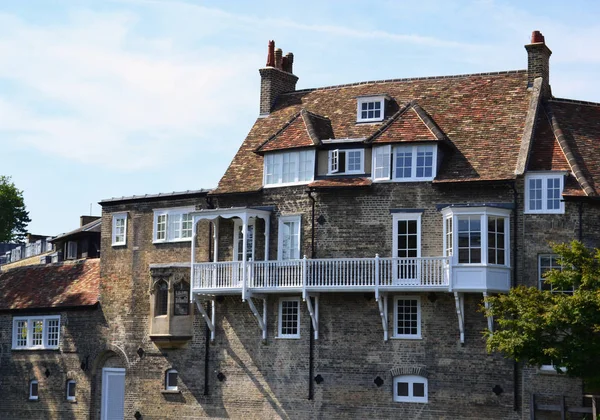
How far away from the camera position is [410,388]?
136 feet

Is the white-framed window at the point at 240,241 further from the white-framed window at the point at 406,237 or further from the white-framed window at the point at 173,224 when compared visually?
the white-framed window at the point at 406,237

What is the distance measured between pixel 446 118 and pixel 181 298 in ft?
43.0

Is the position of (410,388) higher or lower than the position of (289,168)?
lower

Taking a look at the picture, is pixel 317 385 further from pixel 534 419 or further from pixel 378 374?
pixel 534 419

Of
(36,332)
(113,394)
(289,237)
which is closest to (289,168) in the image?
(289,237)

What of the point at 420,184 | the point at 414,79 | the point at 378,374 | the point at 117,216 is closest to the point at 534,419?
the point at 378,374

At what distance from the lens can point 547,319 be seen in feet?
117

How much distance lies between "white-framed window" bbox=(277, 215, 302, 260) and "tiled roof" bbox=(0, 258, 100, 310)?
402 inches

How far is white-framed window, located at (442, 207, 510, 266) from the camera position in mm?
40062

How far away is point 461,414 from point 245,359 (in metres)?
9.09

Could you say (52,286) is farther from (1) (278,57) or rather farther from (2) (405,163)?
(2) (405,163)

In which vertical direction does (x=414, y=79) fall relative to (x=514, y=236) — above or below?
above

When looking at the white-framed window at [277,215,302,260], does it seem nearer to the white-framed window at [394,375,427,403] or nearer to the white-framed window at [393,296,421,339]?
the white-framed window at [393,296,421,339]

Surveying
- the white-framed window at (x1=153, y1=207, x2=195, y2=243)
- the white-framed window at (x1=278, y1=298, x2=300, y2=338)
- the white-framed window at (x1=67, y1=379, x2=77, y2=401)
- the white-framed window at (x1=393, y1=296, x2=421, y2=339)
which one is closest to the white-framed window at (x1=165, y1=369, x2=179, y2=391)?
the white-framed window at (x1=67, y1=379, x2=77, y2=401)
